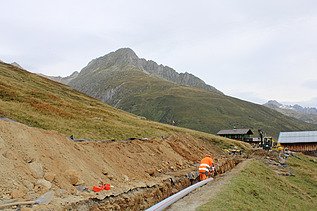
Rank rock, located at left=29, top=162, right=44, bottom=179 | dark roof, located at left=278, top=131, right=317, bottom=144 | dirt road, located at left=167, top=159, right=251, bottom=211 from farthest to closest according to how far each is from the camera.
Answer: dark roof, located at left=278, top=131, right=317, bottom=144
dirt road, located at left=167, top=159, right=251, bottom=211
rock, located at left=29, top=162, right=44, bottom=179

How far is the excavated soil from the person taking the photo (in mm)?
14219

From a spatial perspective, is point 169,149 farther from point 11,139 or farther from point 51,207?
point 51,207

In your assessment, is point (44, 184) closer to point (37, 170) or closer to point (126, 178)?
point (37, 170)

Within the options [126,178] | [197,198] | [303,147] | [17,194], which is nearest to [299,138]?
[303,147]

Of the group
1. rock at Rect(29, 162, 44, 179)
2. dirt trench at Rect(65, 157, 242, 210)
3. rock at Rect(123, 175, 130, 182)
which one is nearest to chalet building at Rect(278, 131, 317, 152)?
dirt trench at Rect(65, 157, 242, 210)

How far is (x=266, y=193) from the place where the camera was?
24.3 metres

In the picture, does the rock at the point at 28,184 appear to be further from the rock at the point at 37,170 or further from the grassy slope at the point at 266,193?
the grassy slope at the point at 266,193

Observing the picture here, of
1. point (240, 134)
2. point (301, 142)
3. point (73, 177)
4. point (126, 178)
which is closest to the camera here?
point (73, 177)

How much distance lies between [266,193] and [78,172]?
1480cm

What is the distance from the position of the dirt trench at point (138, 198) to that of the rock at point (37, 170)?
3.04 metres

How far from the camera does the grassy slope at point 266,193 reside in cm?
1814

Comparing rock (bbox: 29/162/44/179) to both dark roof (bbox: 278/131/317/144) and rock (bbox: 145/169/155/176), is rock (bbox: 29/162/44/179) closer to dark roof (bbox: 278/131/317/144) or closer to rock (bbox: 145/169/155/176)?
rock (bbox: 145/169/155/176)

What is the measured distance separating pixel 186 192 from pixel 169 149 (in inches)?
562

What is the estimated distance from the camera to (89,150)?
22719 millimetres
